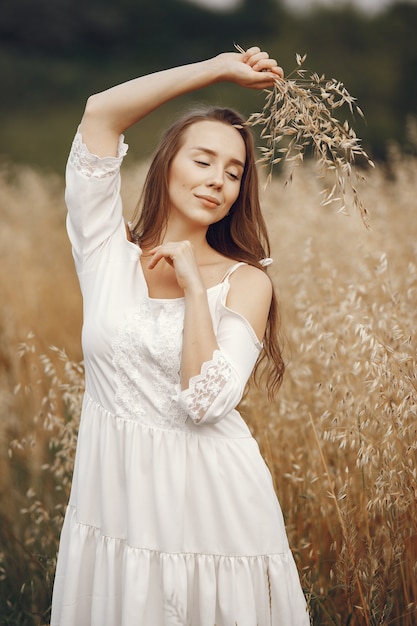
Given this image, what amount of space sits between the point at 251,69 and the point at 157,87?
22 centimetres

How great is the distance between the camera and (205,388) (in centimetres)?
168

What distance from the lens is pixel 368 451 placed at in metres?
1.99

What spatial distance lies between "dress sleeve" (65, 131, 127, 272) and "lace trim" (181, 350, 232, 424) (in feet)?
1.52

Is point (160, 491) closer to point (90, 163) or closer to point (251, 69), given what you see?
point (90, 163)

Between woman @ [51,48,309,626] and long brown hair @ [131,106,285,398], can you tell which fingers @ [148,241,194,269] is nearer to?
woman @ [51,48,309,626]

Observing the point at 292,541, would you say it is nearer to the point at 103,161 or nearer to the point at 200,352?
the point at 200,352

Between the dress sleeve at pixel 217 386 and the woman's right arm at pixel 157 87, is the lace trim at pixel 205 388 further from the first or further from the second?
the woman's right arm at pixel 157 87

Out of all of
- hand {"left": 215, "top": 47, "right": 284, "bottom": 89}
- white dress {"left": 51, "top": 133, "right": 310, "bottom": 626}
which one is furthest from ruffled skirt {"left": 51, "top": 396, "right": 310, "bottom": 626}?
hand {"left": 215, "top": 47, "right": 284, "bottom": 89}

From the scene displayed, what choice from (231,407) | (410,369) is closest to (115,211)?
(231,407)

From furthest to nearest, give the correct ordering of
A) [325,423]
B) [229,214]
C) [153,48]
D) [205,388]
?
[153,48] → [325,423] → [229,214] → [205,388]

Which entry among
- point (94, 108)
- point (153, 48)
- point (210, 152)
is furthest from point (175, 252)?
point (153, 48)

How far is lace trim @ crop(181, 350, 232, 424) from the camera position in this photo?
1.68 metres

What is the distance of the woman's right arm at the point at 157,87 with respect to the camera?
6.03 feet

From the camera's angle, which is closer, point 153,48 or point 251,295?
point 251,295
